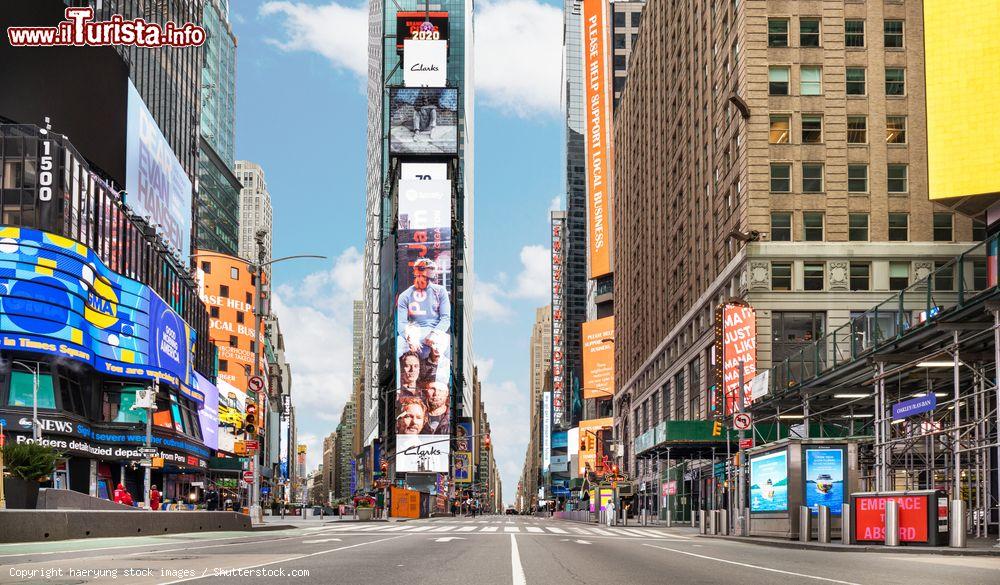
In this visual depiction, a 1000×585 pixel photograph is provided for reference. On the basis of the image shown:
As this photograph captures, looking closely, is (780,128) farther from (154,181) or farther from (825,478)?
(154,181)

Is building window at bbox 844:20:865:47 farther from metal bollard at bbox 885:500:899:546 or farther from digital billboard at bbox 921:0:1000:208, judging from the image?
metal bollard at bbox 885:500:899:546

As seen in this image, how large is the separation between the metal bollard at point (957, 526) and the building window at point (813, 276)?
35.9m

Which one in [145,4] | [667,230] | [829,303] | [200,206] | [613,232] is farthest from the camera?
[200,206]

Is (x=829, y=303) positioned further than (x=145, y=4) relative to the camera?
No

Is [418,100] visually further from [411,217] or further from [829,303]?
[829,303]

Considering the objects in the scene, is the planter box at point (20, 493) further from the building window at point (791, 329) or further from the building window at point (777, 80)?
the building window at point (777, 80)

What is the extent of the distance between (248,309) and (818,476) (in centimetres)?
11626

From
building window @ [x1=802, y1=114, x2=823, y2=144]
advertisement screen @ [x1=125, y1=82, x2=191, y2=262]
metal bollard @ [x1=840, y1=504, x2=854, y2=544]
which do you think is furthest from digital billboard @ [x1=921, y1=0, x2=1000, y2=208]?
advertisement screen @ [x1=125, y1=82, x2=191, y2=262]

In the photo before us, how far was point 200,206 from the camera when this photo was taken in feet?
486

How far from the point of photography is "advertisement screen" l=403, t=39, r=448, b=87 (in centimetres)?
19288

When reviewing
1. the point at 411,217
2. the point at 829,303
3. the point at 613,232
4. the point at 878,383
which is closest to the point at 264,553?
the point at 878,383

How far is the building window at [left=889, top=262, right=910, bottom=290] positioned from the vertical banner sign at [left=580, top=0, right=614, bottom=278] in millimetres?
Result: 74642

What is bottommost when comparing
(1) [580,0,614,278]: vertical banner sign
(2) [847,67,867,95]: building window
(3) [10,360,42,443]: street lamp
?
(3) [10,360,42,443]: street lamp


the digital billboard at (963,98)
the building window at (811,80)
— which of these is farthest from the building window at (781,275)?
the digital billboard at (963,98)
